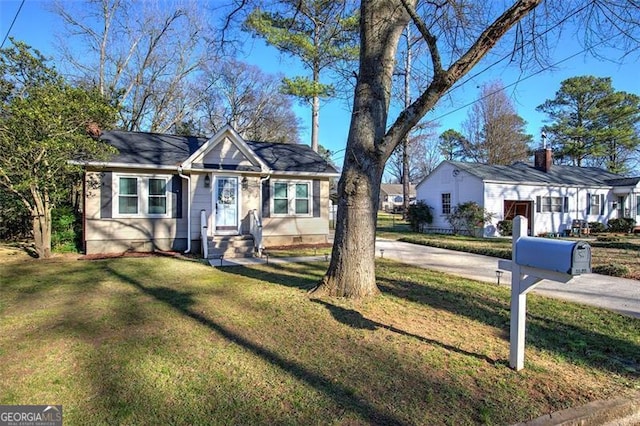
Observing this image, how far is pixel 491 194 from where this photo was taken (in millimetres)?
19719

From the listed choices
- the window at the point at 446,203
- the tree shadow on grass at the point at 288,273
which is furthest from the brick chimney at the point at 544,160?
the tree shadow on grass at the point at 288,273

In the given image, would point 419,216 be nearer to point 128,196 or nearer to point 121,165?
point 128,196

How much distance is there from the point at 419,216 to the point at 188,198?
14.8m

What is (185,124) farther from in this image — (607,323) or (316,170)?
(607,323)

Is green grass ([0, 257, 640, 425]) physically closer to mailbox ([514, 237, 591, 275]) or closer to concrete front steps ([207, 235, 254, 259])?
mailbox ([514, 237, 591, 275])

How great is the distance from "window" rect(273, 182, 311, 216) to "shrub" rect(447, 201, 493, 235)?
9870 millimetres

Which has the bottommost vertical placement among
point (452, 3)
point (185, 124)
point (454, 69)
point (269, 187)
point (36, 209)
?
point (36, 209)

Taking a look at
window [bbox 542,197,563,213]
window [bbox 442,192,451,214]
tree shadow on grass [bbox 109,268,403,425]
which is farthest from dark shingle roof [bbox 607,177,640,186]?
tree shadow on grass [bbox 109,268,403,425]

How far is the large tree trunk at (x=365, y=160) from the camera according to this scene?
5543 millimetres

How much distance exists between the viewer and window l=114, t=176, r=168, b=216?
38.3ft

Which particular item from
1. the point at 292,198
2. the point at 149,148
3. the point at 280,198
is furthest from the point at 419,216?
the point at 149,148

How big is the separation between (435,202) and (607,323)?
18.4 meters

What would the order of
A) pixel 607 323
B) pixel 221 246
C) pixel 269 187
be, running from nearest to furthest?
pixel 607 323, pixel 221 246, pixel 269 187

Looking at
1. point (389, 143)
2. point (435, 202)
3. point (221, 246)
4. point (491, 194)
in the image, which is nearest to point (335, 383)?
point (389, 143)
